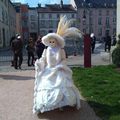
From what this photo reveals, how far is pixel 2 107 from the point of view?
9.21 meters

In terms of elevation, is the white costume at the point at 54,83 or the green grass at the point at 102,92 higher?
the white costume at the point at 54,83

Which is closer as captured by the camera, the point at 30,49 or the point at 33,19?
the point at 30,49

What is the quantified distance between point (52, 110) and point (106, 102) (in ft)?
5.07

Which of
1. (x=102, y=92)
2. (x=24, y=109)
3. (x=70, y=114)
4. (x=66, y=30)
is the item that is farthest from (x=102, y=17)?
(x=70, y=114)

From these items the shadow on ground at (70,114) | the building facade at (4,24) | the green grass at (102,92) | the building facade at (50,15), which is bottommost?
the shadow on ground at (70,114)

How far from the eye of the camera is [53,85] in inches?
330

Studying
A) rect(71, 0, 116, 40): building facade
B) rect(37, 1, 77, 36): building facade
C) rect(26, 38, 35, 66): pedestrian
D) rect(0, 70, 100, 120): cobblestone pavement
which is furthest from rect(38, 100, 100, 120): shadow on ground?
rect(71, 0, 116, 40): building facade

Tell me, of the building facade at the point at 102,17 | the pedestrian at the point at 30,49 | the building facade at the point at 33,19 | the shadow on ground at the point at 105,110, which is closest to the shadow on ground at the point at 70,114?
the shadow on ground at the point at 105,110

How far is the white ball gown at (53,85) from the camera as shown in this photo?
8.16 metres

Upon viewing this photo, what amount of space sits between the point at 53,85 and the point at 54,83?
0.08 m

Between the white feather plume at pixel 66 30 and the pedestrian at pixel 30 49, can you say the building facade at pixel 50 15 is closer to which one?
the pedestrian at pixel 30 49

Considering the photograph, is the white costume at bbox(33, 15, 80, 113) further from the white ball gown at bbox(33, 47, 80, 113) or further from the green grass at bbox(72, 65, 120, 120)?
the green grass at bbox(72, 65, 120, 120)

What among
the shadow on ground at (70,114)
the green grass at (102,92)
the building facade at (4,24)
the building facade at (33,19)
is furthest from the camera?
the building facade at (33,19)

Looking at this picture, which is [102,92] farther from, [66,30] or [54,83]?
[54,83]
